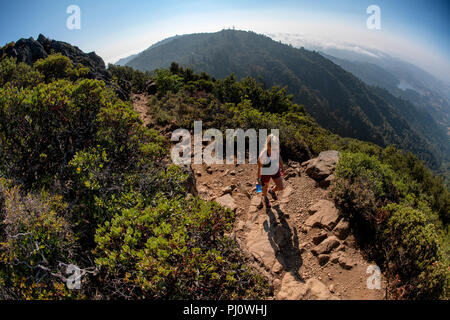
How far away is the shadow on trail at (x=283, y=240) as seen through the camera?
14.0 ft

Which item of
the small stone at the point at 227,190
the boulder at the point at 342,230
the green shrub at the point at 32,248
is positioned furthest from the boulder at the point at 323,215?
the green shrub at the point at 32,248

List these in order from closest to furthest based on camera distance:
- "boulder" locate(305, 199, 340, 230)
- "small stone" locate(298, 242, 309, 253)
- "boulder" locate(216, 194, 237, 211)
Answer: "small stone" locate(298, 242, 309, 253) → "boulder" locate(305, 199, 340, 230) → "boulder" locate(216, 194, 237, 211)

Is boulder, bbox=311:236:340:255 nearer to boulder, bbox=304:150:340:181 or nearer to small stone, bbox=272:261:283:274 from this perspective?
small stone, bbox=272:261:283:274

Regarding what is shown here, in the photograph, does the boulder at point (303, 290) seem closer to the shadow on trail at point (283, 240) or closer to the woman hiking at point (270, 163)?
the shadow on trail at point (283, 240)

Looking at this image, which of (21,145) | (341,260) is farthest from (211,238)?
(21,145)

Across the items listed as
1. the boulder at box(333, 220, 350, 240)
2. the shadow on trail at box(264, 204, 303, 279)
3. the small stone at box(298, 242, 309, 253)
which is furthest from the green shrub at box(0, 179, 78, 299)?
the boulder at box(333, 220, 350, 240)

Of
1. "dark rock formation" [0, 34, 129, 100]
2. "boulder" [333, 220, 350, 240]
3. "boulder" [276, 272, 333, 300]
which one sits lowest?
"boulder" [276, 272, 333, 300]

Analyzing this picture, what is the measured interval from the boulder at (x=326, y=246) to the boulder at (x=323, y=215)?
0.43m

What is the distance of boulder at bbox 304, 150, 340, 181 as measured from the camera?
21.2ft

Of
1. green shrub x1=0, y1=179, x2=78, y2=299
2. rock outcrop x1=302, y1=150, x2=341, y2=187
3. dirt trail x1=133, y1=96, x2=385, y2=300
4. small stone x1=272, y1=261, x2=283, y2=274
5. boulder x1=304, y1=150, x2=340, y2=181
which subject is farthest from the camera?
boulder x1=304, y1=150, x2=340, y2=181

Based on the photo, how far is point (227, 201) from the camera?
5949 mm

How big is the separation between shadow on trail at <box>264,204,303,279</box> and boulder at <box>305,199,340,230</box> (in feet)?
1.79

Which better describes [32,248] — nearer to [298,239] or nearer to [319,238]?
[298,239]
